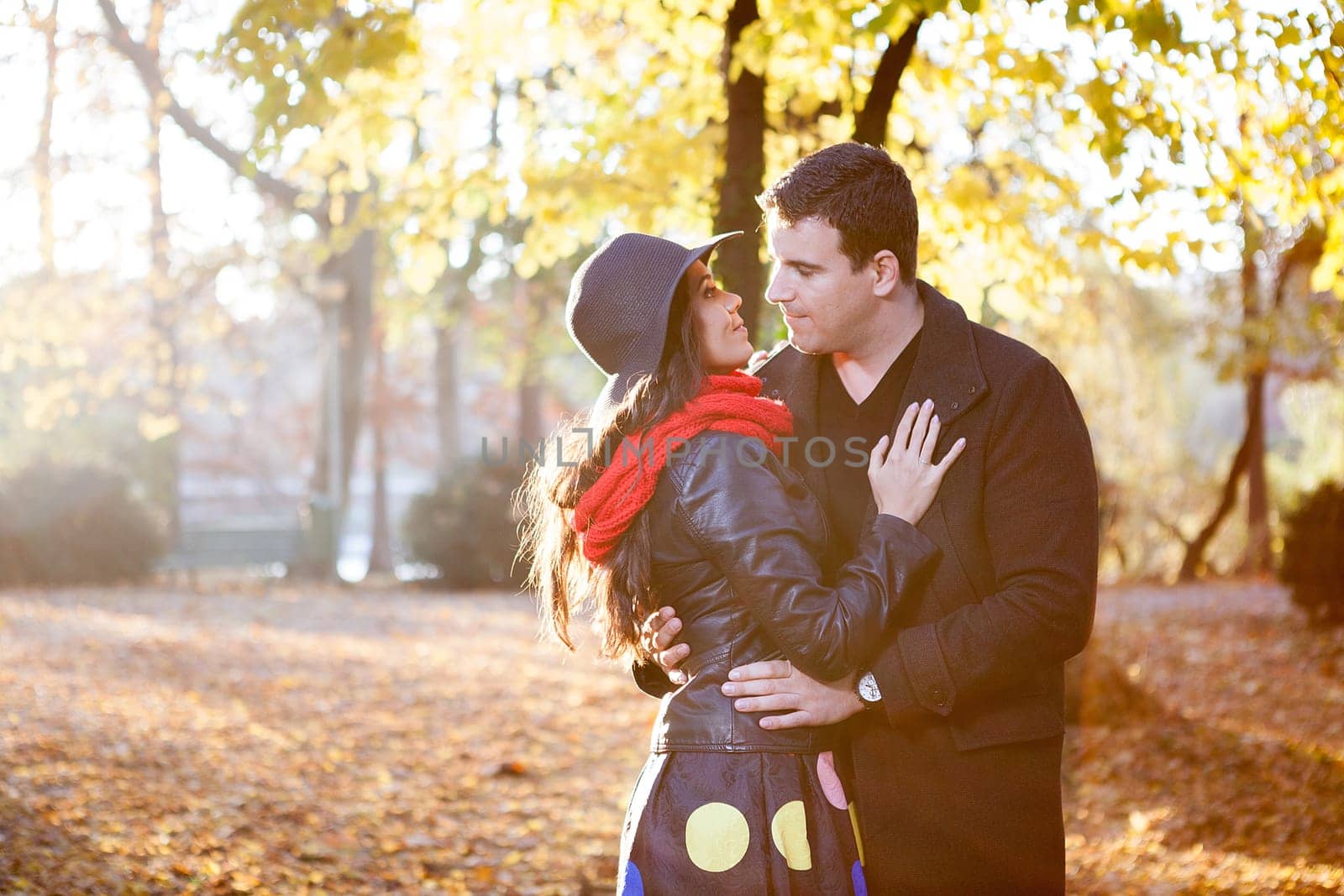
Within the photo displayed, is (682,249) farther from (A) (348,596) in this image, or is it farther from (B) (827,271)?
(A) (348,596)

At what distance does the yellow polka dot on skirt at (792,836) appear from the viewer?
7.54 feet

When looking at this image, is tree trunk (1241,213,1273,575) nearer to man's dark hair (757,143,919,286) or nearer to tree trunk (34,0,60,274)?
man's dark hair (757,143,919,286)

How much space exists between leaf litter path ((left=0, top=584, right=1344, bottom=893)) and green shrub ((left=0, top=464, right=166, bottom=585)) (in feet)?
11.7

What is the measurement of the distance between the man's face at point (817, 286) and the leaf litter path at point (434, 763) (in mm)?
2150

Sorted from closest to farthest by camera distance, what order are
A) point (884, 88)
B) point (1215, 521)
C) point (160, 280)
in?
point (884, 88) < point (1215, 521) < point (160, 280)

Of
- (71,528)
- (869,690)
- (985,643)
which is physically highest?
(985,643)

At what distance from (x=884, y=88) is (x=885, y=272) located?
2.22m

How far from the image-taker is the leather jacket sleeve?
222cm

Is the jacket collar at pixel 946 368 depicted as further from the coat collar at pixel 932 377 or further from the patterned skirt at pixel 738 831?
the patterned skirt at pixel 738 831

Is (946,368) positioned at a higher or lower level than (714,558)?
higher

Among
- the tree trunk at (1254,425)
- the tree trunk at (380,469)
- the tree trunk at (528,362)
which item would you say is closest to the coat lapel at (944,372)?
the tree trunk at (1254,425)

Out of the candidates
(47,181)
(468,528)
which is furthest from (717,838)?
(47,181)

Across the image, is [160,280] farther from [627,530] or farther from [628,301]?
[627,530]

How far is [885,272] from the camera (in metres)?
2.51
